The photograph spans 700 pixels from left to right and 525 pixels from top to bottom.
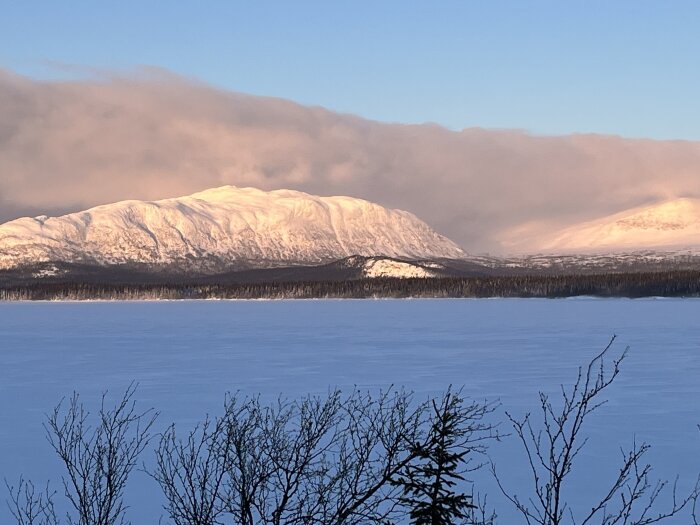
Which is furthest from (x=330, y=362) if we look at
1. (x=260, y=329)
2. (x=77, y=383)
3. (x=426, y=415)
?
(x=260, y=329)

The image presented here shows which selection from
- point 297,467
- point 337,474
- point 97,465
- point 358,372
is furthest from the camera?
point 358,372

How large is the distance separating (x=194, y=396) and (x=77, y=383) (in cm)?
856

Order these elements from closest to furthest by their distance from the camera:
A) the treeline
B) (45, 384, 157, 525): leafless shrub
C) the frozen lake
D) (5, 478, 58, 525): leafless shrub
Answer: the treeline
(45, 384, 157, 525): leafless shrub
(5, 478, 58, 525): leafless shrub
the frozen lake

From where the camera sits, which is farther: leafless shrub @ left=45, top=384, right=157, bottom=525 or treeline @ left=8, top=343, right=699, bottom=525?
leafless shrub @ left=45, top=384, right=157, bottom=525

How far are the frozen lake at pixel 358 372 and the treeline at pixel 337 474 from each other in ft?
2.42

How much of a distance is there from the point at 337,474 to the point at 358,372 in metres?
34.4

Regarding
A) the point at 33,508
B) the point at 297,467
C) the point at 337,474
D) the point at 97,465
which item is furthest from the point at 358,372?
the point at 297,467

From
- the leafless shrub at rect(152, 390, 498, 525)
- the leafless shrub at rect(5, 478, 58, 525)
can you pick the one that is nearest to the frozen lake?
the leafless shrub at rect(5, 478, 58, 525)

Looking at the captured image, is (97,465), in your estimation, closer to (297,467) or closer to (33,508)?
(297,467)

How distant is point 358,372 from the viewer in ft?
149

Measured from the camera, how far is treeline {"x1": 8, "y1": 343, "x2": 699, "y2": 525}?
838 cm

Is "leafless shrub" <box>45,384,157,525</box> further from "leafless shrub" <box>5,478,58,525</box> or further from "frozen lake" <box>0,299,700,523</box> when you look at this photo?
"frozen lake" <box>0,299,700,523</box>

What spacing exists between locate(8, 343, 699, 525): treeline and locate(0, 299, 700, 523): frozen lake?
0.74 metres

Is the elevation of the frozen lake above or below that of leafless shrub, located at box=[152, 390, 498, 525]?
below
